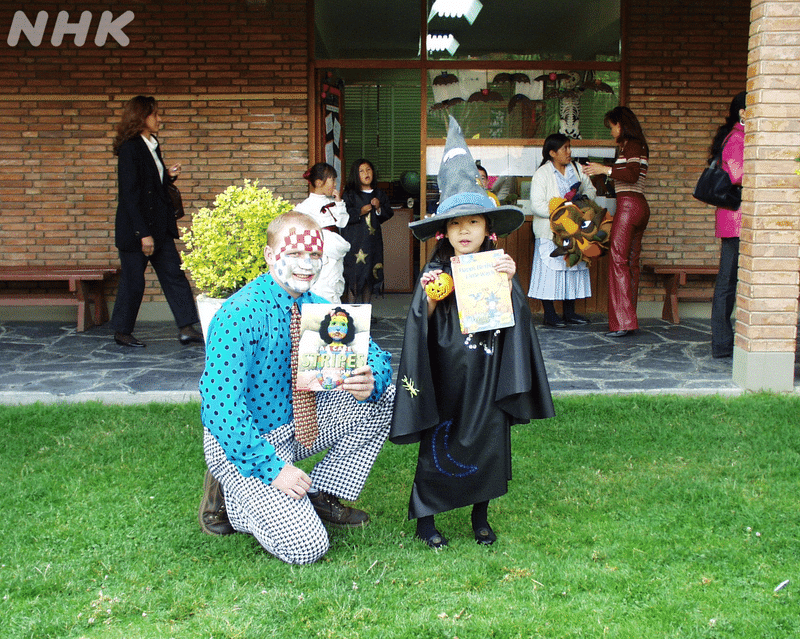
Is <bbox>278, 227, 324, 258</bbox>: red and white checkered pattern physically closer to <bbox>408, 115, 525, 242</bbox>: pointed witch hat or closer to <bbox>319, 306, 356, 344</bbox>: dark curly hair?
<bbox>319, 306, 356, 344</bbox>: dark curly hair

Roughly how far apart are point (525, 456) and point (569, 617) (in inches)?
70.0

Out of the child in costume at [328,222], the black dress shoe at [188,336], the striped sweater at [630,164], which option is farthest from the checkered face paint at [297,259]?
the striped sweater at [630,164]

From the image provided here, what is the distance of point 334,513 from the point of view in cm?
386

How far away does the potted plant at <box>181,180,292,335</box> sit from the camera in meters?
4.50

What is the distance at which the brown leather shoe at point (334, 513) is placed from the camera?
386 centimetres

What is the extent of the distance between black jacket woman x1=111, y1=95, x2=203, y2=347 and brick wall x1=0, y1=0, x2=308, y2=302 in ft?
5.15

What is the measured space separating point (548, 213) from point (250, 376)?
535 centimetres

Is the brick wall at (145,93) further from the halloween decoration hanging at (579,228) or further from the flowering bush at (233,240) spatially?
the flowering bush at (233,240)

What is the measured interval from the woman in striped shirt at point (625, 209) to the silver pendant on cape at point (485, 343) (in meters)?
4.66

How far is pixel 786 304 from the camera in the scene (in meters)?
5.90

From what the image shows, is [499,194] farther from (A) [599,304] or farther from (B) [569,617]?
(B) [569,617]

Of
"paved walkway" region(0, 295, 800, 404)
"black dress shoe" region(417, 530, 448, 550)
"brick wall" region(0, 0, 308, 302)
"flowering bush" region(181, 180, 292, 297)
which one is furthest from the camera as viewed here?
"brick wall" region(0, 0, 308, 302)

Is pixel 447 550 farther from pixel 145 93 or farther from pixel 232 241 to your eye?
pixel 145 93

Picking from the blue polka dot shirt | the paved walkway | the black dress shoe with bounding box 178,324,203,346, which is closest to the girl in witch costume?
the blue polka dot shirt
